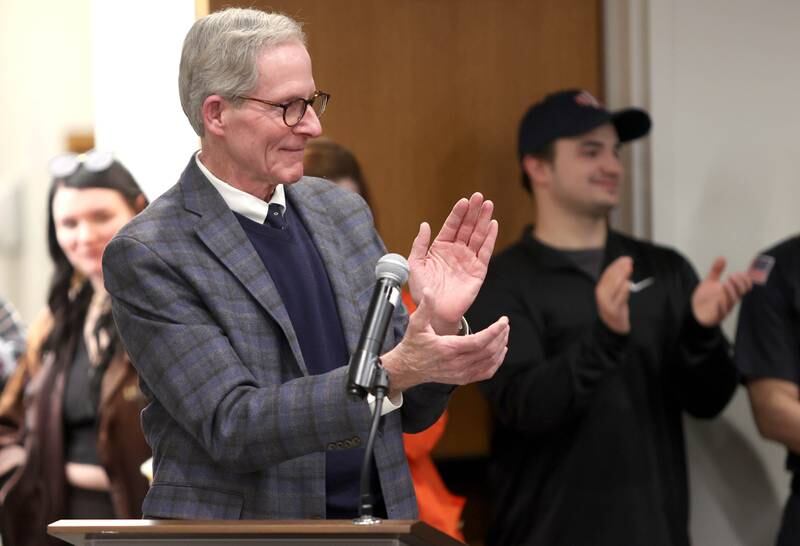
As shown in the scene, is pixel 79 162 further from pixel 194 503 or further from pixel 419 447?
pixel 194 503

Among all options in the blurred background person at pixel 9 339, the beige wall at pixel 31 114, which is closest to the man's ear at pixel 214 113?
the blurred background person at pixel 9 339

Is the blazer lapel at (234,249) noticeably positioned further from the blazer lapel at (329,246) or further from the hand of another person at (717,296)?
the hand of another person at (717,296)

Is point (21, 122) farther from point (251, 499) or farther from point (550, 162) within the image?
point (251, 499)

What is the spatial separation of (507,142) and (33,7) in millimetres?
1542

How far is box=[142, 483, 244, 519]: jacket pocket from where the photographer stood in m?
2.26

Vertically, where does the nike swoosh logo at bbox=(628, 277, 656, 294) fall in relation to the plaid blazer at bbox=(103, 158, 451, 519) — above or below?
below

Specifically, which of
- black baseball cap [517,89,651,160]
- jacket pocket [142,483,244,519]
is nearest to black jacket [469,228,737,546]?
black baseball cap [517,89,651,160]

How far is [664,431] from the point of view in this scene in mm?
4242

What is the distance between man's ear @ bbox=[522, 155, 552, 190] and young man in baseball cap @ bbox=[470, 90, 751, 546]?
0.04 feet

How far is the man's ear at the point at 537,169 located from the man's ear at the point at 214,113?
7.15 ft

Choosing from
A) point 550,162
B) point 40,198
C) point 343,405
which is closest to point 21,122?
point 40,198

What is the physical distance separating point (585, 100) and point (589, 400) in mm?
952

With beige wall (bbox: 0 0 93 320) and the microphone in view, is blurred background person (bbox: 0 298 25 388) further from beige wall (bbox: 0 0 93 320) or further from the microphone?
the microphone

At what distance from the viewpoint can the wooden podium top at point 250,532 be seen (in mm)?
1801
